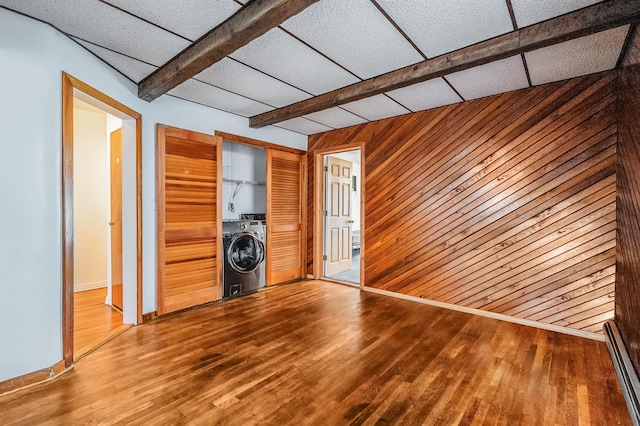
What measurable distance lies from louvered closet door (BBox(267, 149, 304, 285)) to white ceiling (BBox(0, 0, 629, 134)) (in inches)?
57.8

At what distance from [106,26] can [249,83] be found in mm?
1236

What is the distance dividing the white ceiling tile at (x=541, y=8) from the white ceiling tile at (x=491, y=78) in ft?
1.71

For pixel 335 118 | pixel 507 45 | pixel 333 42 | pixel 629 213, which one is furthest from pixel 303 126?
pixel 629 213

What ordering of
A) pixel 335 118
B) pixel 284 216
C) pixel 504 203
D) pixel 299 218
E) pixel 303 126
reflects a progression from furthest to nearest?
1. pixel 299 218
2. pixel 284 216
3. pixel 303 126
4. pixel 335 118
5. pixel 504 203

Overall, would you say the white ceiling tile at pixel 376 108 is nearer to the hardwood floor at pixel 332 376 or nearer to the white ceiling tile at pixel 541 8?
the white ceiling tile at pixel 541 8

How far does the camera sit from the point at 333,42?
→ 87.9 inches

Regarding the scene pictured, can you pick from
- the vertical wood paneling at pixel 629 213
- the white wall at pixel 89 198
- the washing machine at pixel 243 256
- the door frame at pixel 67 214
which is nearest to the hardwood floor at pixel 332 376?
the door frame at pixel 67 214

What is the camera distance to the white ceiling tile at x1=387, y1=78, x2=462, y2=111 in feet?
9.86

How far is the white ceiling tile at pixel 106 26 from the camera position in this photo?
6.04 ft

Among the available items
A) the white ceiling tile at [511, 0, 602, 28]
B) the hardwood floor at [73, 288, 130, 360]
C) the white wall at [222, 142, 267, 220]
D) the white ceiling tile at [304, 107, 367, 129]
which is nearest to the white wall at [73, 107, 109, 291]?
the hardwood floor at [73, 288, 130, 360]

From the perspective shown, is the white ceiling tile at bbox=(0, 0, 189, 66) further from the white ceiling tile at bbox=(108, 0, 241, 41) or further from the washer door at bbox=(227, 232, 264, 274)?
the washer door at bbox=(227, 232, 264, 274)

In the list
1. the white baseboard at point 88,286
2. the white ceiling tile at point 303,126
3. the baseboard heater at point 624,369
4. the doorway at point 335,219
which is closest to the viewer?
the baseboard heater at point 624,369

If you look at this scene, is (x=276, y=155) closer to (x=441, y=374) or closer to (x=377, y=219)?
(x=377, y=219)

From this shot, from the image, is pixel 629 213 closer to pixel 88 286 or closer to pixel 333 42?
pixel 333 42
